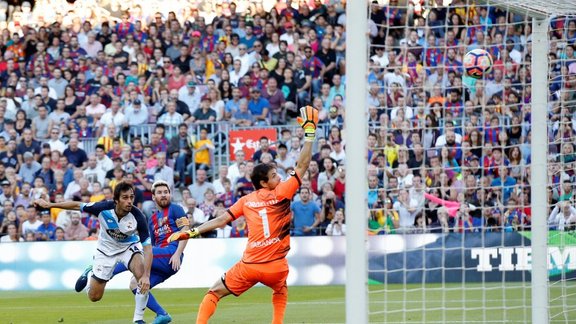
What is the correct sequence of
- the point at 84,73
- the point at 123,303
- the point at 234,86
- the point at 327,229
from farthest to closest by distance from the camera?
the point at 84,73 → the point at 234,86 → the point at 327,229 → the point at 123,303

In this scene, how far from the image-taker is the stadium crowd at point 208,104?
17938 millimetres

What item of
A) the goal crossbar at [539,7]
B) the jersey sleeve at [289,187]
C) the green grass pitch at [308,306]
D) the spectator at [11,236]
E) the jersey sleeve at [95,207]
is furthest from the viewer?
the spectator at [11,236]

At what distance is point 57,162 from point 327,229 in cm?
664

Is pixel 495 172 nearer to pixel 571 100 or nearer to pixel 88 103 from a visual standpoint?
pixel 571 100

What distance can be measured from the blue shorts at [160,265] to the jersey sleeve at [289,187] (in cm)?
293

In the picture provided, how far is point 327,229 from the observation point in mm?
20797

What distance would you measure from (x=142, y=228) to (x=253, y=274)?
2.21 meters

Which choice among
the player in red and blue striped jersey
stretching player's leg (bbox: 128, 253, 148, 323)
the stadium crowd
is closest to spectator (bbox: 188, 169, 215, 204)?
the stadium crowd

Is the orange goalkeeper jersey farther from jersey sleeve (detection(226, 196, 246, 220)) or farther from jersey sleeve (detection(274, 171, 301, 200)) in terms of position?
jersey sleeve (detection(226, 196, 246, 220))

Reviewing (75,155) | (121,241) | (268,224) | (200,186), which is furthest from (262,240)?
(75,155)

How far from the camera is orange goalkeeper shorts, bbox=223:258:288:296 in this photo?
11125 mm

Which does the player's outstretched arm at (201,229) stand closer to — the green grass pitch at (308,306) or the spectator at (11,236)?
the green grass pitch at (308,306)

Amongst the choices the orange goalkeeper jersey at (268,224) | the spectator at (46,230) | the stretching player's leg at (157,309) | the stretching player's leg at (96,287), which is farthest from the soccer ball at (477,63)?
the spectator at (46,230)

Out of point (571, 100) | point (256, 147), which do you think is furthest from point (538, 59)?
point (256, 147)
